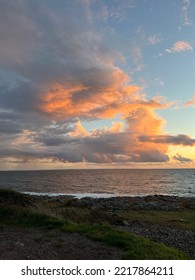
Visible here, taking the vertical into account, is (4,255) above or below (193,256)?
above

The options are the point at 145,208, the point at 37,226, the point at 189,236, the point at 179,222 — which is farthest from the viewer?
the point at 145,208

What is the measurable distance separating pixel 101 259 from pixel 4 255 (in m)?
3.87

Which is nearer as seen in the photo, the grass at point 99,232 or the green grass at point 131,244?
the green grass at point 131,244

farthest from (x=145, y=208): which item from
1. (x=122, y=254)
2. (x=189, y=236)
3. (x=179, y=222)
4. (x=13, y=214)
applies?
(x=122, y=254)

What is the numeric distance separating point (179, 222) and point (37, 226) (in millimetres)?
15343

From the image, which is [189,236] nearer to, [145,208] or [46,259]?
[46,259]

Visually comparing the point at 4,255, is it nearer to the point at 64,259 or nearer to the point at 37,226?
the point at 64,259

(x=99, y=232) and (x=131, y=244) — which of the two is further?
(x=99, y=232)

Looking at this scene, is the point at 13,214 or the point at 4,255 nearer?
the point at 4,255

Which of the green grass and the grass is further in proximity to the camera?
the grass

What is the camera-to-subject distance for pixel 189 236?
1997 centimetres

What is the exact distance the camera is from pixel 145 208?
3725 centimetres
